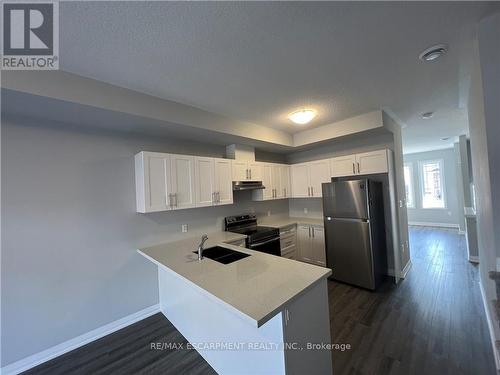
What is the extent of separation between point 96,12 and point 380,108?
10.9ft

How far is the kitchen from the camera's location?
1403mm

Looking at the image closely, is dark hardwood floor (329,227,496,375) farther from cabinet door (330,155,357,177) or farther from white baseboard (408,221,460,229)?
white baseboard (408,221,460,229)

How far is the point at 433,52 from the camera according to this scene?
68.4 inches

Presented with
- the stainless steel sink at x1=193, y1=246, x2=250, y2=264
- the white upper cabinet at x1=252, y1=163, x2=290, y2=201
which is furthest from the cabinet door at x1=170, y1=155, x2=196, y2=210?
the white upper cabinet at x1=252, y1=163, x2=290, y2=201

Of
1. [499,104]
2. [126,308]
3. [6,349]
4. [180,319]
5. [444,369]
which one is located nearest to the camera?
[499,104]

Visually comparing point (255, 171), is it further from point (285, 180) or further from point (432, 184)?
point (432, 184)

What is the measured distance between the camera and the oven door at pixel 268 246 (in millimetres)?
3170

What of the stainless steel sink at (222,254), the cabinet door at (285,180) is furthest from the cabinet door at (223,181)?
the cabinet door at (285,180)

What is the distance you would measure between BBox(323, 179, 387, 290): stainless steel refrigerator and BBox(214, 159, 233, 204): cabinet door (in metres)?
1.71

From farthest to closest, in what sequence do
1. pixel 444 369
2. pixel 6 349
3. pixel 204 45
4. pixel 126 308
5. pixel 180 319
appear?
1. pixel 126 308
2. pixel 180 319
3. pixel 6 349
4. pixel 444 369
5. pixel 204 45

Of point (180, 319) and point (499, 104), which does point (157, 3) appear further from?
point (180, 319)

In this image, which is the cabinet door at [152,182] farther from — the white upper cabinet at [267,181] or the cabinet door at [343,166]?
the cabinet door at [343,166]

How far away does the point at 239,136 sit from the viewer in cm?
319

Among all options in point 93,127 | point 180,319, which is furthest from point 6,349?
point 93,127
